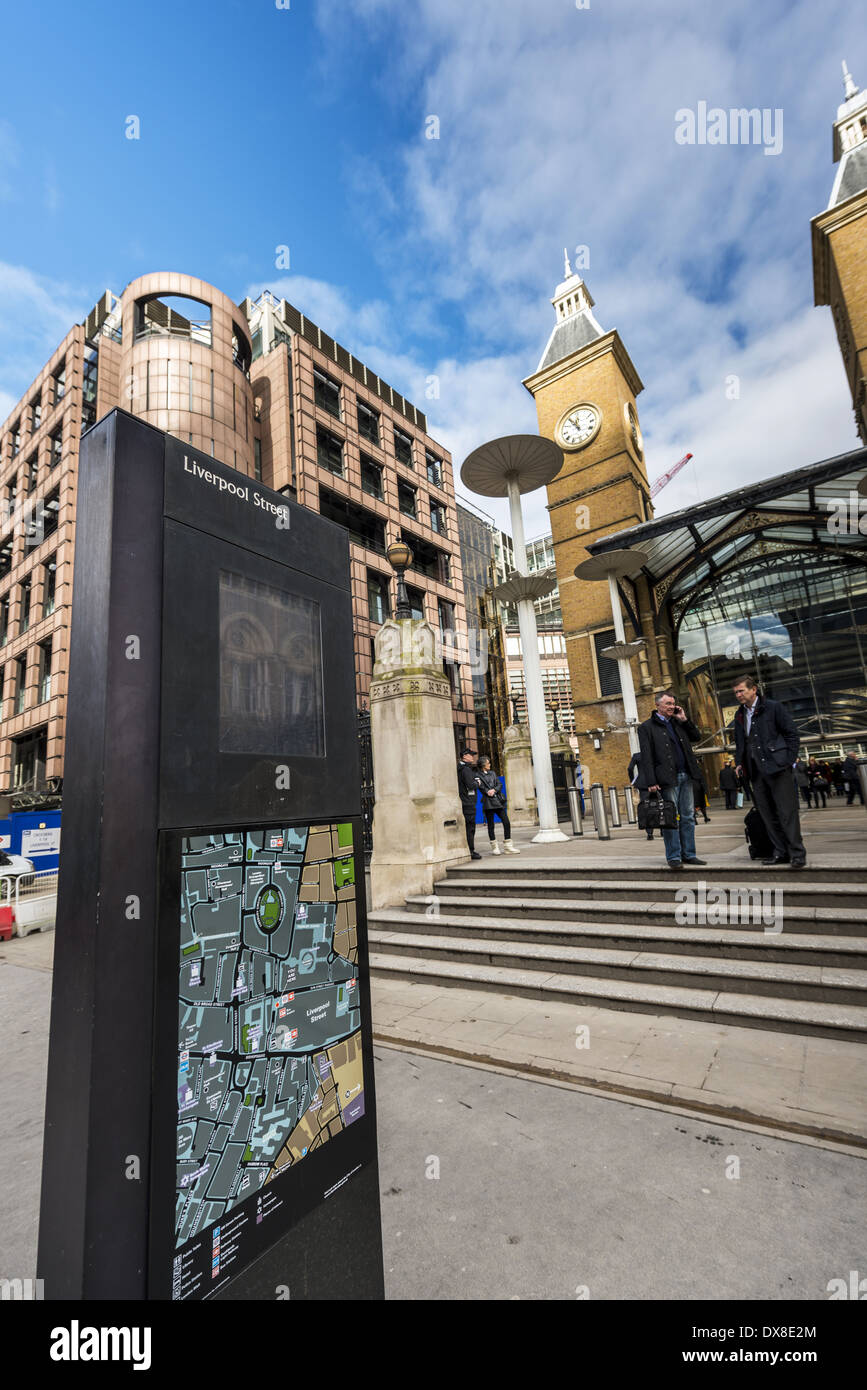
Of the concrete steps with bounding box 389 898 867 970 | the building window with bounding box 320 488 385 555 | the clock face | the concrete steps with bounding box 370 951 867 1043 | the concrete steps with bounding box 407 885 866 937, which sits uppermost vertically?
the clock face

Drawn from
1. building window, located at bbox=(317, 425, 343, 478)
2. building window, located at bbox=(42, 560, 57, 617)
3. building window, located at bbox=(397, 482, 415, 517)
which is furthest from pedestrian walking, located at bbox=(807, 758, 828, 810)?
building window, located at bbox=(42, 560, 57, 617)

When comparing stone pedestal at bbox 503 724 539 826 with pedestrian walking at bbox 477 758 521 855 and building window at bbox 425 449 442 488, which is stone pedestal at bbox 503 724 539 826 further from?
building window at bbox 425 449 442 488

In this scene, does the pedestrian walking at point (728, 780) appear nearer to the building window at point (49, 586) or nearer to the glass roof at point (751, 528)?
the glass roof at point (751, 528)

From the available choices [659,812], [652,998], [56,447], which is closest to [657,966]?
[652,998]

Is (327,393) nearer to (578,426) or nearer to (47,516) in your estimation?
(578,426)

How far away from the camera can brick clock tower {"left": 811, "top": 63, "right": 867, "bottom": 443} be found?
67.0 ft

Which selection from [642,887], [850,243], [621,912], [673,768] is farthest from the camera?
[850,243]

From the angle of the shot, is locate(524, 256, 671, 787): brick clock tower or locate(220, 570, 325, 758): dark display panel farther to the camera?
locate(524, 256, 671, 787): brick clock tower

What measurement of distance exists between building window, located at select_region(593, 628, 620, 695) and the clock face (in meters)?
9.39

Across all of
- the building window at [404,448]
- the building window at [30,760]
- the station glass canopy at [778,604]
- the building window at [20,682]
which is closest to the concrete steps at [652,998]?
the station glass canopy at [778,604]

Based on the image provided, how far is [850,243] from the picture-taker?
2086cm

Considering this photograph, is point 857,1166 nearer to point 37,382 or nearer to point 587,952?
point 587,952

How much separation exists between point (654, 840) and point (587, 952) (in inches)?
183

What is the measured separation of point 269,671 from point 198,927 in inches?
32.2
